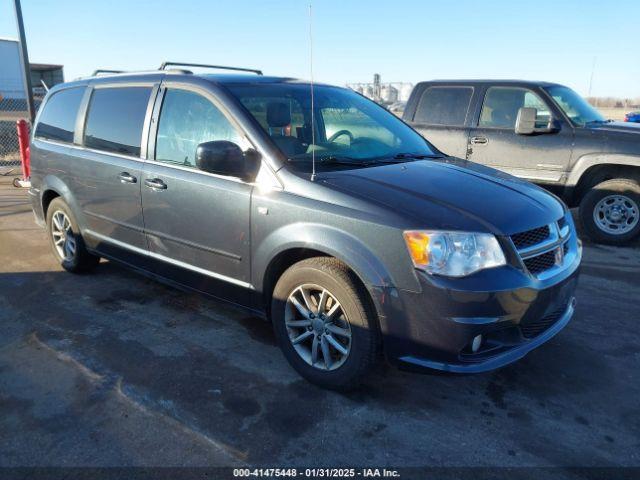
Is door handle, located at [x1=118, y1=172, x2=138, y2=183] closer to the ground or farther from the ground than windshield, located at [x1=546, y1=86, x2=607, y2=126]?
closer to the ground

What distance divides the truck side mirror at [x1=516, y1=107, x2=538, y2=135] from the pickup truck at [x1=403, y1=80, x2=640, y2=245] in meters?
0.01

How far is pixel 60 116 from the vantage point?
4.91 metres

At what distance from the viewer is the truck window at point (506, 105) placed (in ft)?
21.2

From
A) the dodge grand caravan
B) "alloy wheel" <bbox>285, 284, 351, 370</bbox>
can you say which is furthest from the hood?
"alloy wheel" <bbox>285, 284, 351, 370</bbox>

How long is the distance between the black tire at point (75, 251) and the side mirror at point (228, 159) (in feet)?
7.80

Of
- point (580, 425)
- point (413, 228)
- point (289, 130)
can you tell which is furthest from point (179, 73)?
point (580, 425)

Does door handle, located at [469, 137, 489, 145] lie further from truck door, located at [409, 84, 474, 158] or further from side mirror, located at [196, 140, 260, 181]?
side mirror, located at [196, 140, 260, 181]

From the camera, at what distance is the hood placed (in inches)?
102

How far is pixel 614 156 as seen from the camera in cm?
598

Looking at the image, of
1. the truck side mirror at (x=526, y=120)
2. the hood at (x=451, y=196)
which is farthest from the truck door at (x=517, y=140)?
the hood at (x=451, y=196)

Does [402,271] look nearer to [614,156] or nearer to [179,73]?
[179,73]

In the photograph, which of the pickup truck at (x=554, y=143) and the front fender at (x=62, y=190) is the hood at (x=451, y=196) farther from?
the pickup truck at (x=554, y=143)

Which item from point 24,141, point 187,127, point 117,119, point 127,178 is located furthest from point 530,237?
point 24,141

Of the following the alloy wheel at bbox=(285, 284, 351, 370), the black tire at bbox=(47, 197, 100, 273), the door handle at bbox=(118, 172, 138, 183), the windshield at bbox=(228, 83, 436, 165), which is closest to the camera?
the alloy wheel at bbox=(285, 284, 351, 370)
